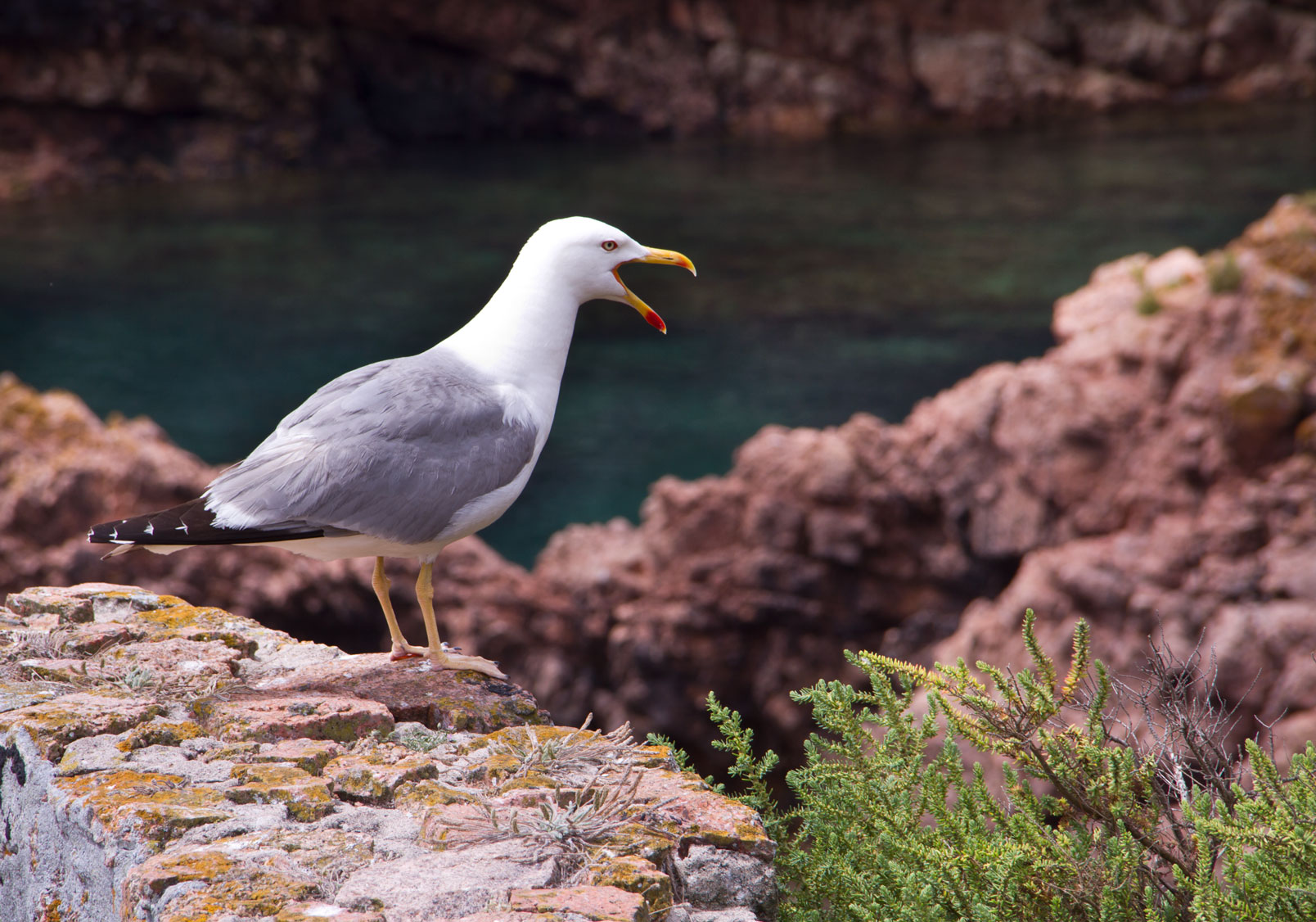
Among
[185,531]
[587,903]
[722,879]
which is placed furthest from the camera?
[185,531]

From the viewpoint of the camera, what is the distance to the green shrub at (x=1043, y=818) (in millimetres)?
1980

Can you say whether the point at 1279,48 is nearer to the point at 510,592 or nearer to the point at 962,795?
the point at 510,592

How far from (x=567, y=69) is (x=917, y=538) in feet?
47.5

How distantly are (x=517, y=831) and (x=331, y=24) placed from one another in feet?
62.8

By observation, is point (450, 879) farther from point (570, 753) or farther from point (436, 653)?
point (436, 653)

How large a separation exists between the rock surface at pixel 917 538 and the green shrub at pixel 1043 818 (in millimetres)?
2965

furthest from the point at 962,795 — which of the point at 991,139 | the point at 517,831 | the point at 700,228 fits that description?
the point at 991,139

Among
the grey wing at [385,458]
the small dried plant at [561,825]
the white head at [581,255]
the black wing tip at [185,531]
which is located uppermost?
the white head at [581,255]

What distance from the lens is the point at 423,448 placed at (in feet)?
8.94

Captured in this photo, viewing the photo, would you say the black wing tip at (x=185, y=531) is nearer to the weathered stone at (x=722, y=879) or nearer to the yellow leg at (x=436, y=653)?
the yellow leg at (x=436, y=653)

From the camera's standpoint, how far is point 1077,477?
237 inches


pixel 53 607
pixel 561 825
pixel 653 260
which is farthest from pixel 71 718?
pixel 653 260

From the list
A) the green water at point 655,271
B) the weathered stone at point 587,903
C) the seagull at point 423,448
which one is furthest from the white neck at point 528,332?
the green water at point 655,271

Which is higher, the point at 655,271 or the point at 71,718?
the point at 71,718
